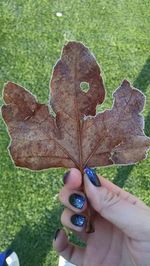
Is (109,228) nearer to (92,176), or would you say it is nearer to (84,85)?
(92,176)

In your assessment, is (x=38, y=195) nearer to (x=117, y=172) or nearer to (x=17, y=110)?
(x=117, y=172)

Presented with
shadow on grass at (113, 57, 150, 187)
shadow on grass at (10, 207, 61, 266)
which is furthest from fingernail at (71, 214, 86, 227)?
shadow on grass at (113, 57, 150, 187)

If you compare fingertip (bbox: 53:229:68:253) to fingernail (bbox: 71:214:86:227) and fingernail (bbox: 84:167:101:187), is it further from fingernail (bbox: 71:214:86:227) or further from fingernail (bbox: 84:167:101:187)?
fingernail (bbox: 84:167:101:187)

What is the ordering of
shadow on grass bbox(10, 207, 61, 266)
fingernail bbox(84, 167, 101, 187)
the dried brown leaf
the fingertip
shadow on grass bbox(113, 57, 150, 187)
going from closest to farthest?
the dried brown leaf, fingernail bbox(84, 167, 101, 187), the fingertip, shadow on grass bbox(10, 207, 61, 266), shadow on grass bbox(113, 57, 150, 187)

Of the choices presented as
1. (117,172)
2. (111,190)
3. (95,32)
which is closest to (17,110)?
(111,190)

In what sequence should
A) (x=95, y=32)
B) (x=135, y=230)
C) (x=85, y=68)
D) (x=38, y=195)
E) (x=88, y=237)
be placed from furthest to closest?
(x=95, y=32), (x=38, y=195), (x=88, y=237), (x=135, y=230), (x=85, y=68)

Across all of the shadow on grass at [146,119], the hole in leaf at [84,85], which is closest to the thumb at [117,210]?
the hole in leaf at [84,85]
